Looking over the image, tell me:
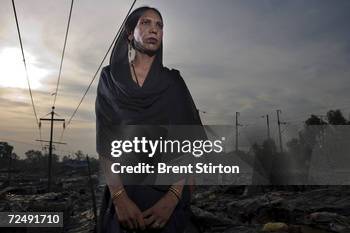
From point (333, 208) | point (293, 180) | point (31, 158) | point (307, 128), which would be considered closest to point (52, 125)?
point (293, 180)

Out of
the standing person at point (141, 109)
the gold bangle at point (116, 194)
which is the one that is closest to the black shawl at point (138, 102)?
the standing person at point (141, 109)

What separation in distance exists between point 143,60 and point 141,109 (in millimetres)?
332

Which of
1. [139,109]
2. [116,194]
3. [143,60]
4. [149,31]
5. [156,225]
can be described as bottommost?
[156,225]

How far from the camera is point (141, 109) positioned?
1.69 m

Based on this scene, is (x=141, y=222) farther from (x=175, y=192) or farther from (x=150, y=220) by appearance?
(x=175, y=192)

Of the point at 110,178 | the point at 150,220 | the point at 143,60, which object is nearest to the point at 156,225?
the point at 150,220

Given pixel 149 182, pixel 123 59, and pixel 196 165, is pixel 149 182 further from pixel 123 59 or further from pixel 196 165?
pixel 123 59

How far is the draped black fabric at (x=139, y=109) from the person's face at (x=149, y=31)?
0.12 metres

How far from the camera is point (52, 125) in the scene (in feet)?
103

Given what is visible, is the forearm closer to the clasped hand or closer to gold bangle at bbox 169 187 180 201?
the clasped hand

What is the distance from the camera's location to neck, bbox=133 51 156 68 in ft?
6.14

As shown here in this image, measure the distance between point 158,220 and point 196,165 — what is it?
0.32 m

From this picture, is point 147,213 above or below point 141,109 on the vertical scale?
below

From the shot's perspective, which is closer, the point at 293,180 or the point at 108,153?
the point at 108,153
